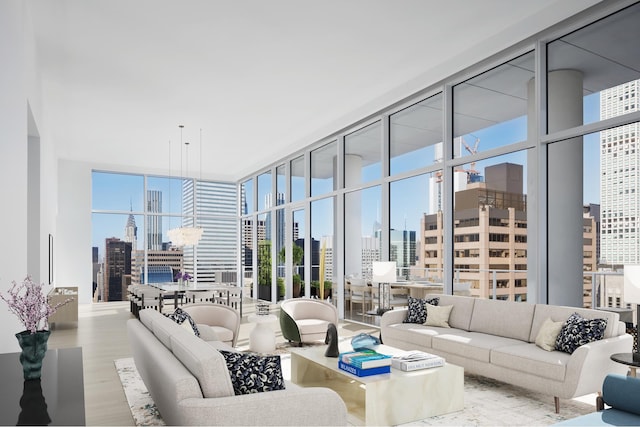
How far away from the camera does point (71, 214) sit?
1221 cm

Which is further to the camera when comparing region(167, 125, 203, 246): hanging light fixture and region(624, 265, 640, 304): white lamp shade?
region(167, 125, 203, 246): hanging light fixture

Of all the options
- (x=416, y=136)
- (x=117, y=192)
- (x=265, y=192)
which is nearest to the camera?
(x=416, y=136)

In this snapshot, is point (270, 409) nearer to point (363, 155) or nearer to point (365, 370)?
point (365, 370)

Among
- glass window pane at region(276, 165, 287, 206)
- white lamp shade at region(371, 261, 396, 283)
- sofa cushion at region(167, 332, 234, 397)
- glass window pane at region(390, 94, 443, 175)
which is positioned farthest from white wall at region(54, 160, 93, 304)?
sofa cushion at region(167, 332, 234, 397)

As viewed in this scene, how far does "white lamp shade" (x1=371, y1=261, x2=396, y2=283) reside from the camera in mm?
6457

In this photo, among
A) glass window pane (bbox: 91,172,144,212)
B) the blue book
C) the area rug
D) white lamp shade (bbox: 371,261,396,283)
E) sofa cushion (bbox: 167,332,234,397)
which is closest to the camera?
sofa cushion (bbox: 167,332,234,397)

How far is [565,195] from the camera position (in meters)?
A: 4.95

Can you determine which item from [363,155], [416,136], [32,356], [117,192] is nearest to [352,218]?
[363,155]

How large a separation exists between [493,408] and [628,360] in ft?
3.43

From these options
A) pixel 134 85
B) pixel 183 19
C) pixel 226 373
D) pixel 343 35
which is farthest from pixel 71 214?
pixel 226 373

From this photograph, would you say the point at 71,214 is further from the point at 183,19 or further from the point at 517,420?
the point at 517,420

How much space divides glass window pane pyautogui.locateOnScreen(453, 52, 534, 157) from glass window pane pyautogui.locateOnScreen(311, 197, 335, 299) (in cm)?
358

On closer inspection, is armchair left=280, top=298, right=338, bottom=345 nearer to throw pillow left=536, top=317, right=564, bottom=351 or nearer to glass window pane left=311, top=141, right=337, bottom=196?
throw pillow left=536, top=317, right=564, bottom=351

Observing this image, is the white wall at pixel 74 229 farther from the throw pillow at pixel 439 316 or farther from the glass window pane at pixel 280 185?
the throw pillow at pixel 439 316
